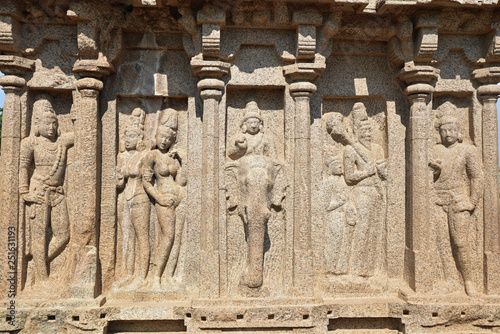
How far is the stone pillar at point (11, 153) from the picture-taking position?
5473mm

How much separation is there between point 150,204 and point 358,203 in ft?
8.94

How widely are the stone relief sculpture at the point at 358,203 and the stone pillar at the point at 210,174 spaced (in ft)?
5.03

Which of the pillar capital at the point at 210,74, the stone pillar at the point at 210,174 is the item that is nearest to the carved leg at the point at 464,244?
the stone pillar at the point at 210,174

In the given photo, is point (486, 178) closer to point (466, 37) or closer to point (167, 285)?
point (466, 37)

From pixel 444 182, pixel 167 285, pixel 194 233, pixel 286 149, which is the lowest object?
pixel 167 285

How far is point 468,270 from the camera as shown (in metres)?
5.86

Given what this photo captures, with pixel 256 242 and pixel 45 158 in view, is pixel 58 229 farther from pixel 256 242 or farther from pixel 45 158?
A: pixel 256 242

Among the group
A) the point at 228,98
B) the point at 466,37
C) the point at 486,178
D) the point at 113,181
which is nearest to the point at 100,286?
the point at 113,181

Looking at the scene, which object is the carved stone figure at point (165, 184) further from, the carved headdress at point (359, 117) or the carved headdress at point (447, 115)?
the carved headdress at point (447, 115)

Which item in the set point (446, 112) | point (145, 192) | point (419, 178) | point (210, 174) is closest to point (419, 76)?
point (446, 112)

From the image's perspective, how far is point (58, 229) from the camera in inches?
225

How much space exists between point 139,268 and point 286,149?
2.42 metres

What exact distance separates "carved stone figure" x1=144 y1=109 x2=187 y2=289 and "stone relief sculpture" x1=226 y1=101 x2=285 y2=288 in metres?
0.71

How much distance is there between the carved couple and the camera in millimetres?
5809
